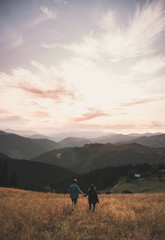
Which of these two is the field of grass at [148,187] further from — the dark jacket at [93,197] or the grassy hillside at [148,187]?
the dark jacket at [93,197]

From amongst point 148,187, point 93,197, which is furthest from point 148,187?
point 93,197

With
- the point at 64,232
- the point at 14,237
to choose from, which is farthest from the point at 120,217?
the point at 14,237

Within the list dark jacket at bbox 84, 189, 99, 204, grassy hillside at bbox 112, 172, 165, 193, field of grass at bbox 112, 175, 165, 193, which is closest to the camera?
dark jacket at bbox 84, 189, 99, 204

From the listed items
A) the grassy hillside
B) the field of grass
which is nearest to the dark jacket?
the field of grass

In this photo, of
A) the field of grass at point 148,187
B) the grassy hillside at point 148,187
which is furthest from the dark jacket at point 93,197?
the grassy hillside at point 148,187

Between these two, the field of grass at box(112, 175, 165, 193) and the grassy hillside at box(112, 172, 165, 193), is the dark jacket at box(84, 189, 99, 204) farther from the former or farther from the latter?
the grassy hillside at box(112, 172, 165, 193)

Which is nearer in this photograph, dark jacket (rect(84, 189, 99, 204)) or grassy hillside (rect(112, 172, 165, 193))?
dark jacket (rect(84, 189, 99, 204))

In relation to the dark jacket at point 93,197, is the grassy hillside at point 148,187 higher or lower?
lower

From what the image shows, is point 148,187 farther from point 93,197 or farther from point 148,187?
point 93,197

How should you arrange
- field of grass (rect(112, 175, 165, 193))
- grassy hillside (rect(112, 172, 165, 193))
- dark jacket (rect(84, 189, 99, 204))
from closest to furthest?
dark jacket (rect(84, 189, 99, 204)) < field of grass (rect(112, 175, 165, 193)) < grassy hillside (rect(112, 172, 165, 193))

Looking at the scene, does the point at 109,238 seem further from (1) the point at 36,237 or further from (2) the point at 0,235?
(2) the point at 0,235

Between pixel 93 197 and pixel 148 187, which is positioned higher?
pixel 93 197

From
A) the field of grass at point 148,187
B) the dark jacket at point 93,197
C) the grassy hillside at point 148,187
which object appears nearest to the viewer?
the dark jacket at point 93,197

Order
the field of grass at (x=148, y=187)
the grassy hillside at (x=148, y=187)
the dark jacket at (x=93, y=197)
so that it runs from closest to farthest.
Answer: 1. the dark jacket at (x=93, y=197)
2. the field of grass at (x=148, y=187)
3. the grassy hillside at (x=148, y=187)
